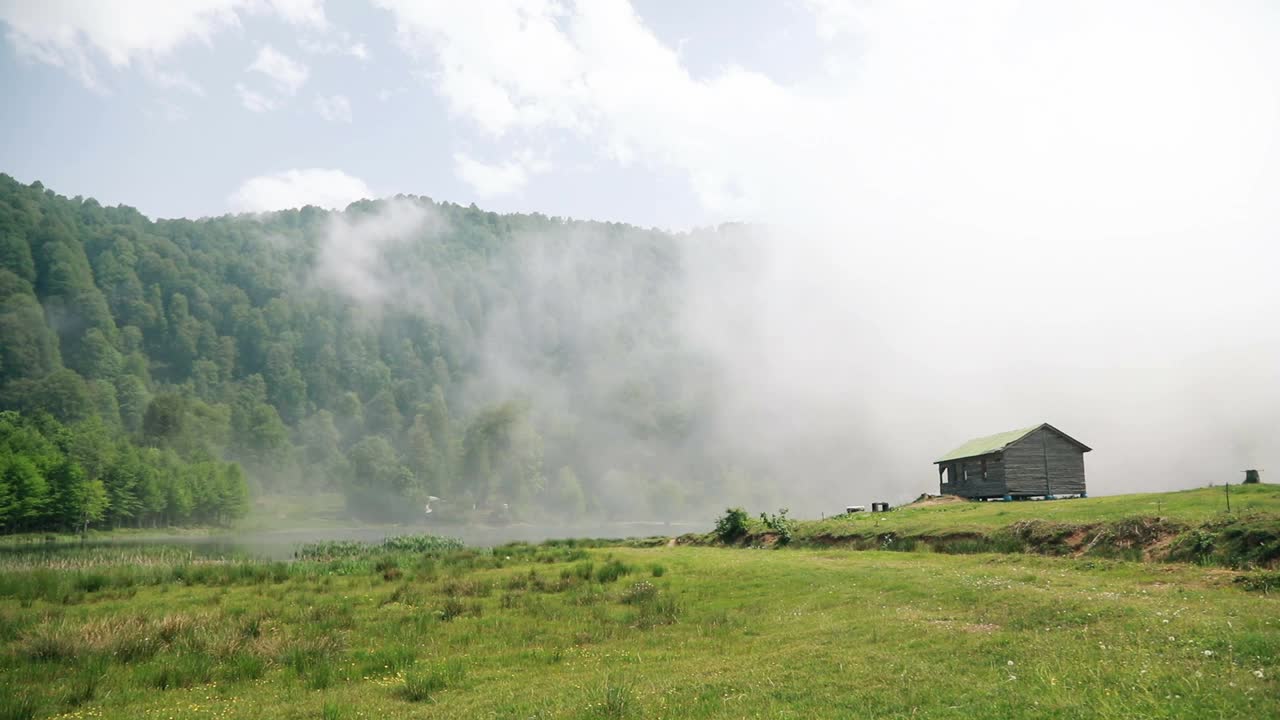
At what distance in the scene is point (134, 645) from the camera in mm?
A: 18172

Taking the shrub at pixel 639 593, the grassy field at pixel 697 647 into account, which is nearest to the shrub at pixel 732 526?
the grassy field at pixel 697 647

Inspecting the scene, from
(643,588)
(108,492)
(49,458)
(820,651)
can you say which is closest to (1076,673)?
(820,651)

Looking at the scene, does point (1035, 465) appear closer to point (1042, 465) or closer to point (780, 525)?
point (1042, 465)

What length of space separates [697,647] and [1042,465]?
5141cm

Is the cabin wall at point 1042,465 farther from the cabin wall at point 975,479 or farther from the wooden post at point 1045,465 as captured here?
the cabin wall at point 975,479

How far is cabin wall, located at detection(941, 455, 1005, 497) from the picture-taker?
5847 centimetres

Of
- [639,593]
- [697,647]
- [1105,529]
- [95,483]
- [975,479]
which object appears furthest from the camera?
[95,483]

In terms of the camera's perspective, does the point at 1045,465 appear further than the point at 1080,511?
Yes

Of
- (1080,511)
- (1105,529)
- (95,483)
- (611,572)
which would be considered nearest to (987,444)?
(1080,511)

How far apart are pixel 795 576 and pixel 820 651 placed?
43.0 feet

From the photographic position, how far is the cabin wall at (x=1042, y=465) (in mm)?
57625

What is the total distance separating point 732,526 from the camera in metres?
56.3

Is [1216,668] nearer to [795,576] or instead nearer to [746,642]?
[746,642]

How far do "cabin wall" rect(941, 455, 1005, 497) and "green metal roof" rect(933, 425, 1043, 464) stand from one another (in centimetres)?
59
